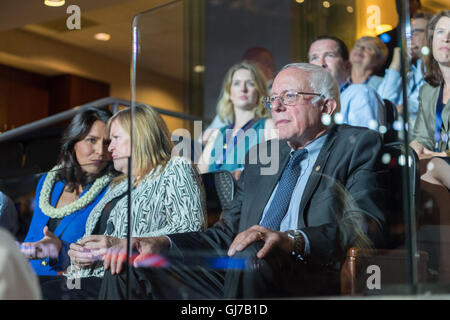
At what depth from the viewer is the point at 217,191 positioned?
2344mm

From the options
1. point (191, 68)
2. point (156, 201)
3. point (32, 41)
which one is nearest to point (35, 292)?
point (156, 201)

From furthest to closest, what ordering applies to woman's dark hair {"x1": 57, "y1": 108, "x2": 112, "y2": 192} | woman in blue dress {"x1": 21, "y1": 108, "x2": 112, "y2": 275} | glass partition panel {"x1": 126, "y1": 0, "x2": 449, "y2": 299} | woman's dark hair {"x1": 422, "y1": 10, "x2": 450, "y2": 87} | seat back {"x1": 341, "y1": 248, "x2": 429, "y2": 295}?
woman's dark hair {"x1": 57, "y1": 108, "x2": 112, "y2": 192}
woman in blue dress {"x1": 21, "y1": 108, "x2": 112, "y2": 275}
woman's dark hair {"x1": 422, "y1": 10, "x2": 450, "y2": 87}
glass partition panel {"x1": 126, "y1": 0, "x2": 449, "y2": 299}
seat back {"x1": 341, "y1": 248, "x2": 429, "y2": 295}

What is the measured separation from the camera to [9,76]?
520cm

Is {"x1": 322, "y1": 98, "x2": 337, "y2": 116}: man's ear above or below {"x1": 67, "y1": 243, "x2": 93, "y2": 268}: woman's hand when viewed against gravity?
above

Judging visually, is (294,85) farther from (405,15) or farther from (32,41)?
(32,41)

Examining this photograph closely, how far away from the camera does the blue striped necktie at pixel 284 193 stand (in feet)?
6.93

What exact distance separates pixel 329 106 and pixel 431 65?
330mm

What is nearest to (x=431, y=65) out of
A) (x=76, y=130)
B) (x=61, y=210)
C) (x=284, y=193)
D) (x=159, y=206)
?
(x=284, y=193)

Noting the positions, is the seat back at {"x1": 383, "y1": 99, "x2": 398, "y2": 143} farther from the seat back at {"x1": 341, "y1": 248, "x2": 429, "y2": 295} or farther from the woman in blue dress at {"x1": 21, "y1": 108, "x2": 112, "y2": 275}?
the woman in blue dress at {"x1": 21, "y1": 108, "x2": 112, "y2": 275}

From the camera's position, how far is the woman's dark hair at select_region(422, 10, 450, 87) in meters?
1.98

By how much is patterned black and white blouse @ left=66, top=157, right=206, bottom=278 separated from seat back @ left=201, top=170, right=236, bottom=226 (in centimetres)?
3

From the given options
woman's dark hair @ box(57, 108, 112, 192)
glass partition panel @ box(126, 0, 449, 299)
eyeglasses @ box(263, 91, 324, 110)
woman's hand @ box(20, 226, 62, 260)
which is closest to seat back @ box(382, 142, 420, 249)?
glass partition panel @ box(126, 0, 449, 299)

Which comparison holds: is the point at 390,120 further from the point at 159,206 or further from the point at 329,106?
the point at 159,206
